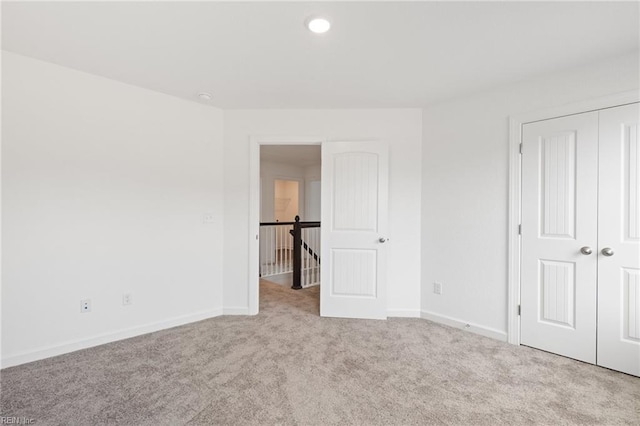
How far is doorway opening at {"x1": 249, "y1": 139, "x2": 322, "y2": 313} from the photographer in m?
3.78

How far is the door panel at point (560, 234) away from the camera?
7.25ft

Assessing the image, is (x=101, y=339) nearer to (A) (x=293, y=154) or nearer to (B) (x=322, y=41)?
(B) (x=322, y=41)

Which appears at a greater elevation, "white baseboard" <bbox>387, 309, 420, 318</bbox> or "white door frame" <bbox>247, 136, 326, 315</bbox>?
"white door frame" <bbox>247, 136, 326, 315</bbox>

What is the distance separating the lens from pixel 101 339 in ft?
8.23

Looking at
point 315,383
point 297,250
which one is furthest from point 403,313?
point 297,250

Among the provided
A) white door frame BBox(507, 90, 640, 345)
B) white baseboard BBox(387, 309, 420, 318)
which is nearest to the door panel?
white door frame BBox(507, 90, 640, 345)

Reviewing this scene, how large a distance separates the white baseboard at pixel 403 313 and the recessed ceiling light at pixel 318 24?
283cm

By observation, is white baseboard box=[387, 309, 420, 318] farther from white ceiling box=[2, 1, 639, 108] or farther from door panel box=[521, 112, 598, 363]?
white ceiling box=[2, 1, 639, 108]

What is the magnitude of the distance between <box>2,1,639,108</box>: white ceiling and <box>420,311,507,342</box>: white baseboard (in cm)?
233

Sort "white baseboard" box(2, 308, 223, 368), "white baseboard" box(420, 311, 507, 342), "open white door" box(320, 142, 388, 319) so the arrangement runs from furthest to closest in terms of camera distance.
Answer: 1. "open white door" box(320, 142, 388, 319)
2. "white baseboard" box(420, 311, 507, 342)
3. "white baseboard" box(2, 308, 223, 368)

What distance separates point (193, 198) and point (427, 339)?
2.81 meters

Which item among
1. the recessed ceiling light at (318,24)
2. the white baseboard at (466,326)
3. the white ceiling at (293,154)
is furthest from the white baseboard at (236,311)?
the white ceiling at (293,154)

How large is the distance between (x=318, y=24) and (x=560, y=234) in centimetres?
252

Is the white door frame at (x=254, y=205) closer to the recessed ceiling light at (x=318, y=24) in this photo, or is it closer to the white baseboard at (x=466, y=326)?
the recessed ceiling light at (x=318, y=24)
